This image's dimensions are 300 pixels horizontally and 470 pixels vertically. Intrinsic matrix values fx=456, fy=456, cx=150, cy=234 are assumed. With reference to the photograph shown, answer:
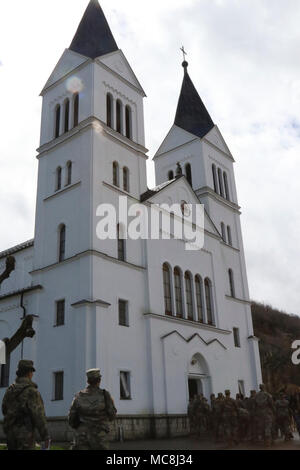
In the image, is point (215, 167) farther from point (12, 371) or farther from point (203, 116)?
point (12, 371)

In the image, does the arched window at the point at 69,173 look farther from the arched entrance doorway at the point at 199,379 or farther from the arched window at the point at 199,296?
the arched entrance doorway at the point at 199,379

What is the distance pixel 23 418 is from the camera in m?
7.12

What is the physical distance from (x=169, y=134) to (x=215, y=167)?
16.2ft

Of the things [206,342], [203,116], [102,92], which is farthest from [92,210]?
[203,116]

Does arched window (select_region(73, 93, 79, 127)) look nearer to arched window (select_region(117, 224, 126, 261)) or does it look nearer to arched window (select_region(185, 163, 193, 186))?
arched window (select_region(117, 224, 126, 261))

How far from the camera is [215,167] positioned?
35188 mm

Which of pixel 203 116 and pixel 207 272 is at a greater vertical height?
pixel 203 116

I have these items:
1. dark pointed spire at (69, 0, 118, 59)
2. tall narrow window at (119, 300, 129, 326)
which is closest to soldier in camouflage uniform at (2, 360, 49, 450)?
tall narrow window at (119, 300, 129, 326)

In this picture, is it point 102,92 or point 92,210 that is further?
point 102,92

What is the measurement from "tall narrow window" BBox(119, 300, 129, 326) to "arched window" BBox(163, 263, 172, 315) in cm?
299

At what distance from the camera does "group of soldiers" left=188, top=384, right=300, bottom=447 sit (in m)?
15.5

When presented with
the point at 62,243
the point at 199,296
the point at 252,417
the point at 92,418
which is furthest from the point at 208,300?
the point at 92,418

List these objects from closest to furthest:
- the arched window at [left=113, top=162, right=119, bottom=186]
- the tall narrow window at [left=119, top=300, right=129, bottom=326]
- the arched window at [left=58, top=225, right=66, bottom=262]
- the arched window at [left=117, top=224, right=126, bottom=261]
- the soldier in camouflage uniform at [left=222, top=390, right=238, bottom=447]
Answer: the soldier in camouflage uniform at [left=222, top=390, right=238, bottom=447]
the tall narrow window at [left=119, top=300, right=129, bottom=326]
the arched window at [left=58, top=225, right=66, bottom=262]
the arched window at [left=117, top=224, right=126, bottom=261]
the arched window at [left=113, top=162, right=119, bottom=186]

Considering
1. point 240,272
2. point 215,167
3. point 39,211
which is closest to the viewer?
point 39,211
